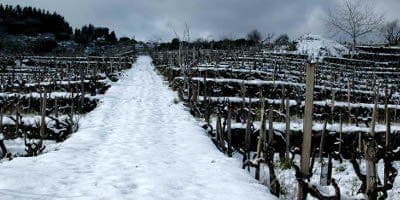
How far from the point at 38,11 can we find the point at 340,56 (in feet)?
244

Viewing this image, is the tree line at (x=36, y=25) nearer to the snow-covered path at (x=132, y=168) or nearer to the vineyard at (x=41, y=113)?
the vineyard at (x=41, y=113)

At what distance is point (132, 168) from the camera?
10.4m

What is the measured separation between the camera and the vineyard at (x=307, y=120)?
26.0 feet

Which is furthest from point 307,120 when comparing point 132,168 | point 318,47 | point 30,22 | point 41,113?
point 30,22

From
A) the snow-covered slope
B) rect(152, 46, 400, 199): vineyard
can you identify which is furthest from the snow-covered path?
the snow-covered slope

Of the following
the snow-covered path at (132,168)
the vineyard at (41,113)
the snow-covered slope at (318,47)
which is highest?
the snow-covered slope at (318,47)

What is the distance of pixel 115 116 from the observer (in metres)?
18.8

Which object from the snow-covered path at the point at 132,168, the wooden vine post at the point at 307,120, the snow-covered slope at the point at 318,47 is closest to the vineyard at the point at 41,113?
the snow-covered path at the point at 132,168

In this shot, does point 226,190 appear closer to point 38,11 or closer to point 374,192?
point 374,192

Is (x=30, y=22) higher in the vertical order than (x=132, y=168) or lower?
higher

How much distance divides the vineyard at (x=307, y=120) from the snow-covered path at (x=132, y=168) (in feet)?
2.47

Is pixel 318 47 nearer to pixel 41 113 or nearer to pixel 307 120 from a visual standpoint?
pixel 41 113

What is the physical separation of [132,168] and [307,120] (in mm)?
4453

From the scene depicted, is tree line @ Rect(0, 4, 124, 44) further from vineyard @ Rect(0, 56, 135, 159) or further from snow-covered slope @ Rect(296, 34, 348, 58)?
vineyard @ Rect(0, 56, 135, 159)
